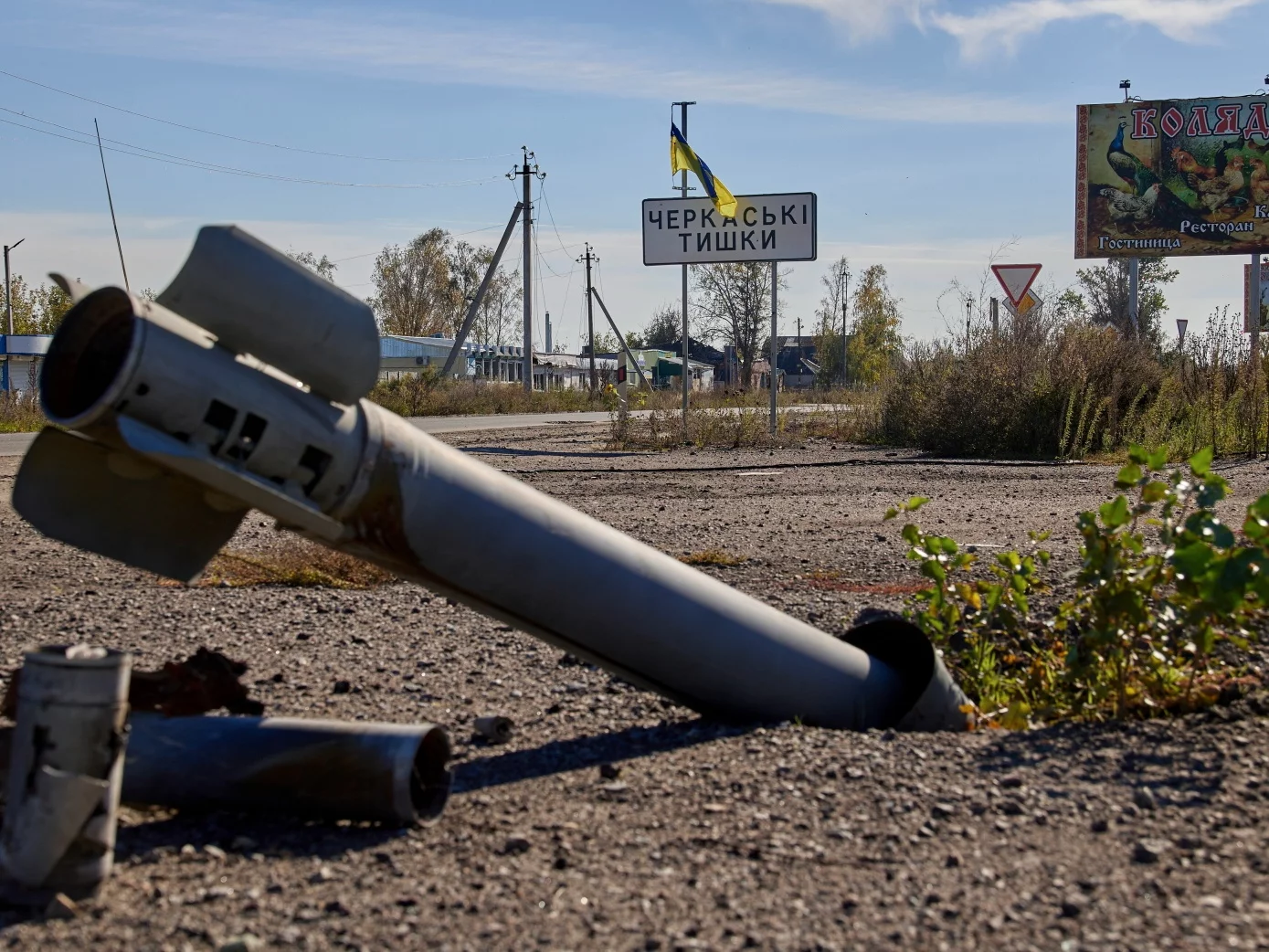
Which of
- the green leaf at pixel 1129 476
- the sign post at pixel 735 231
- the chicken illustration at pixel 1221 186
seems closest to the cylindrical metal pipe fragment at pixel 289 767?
the green leaf at pixel 1129 476

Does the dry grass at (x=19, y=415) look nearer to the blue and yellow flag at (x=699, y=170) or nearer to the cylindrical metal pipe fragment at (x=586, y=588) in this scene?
the blue and yellow flag at (x=699, y=170)

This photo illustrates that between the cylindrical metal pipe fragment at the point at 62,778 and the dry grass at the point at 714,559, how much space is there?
16.0ft

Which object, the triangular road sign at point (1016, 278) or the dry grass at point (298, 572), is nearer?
the dry grass at point (298, 572)

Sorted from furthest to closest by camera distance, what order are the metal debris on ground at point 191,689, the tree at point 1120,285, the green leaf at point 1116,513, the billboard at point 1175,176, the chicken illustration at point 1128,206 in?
the tree at point 1120,285 < the chicken illustration at point 1128,206 < the billboard at point 1175,176 < the green leaf at point 1116,513 < the metal debris on ground at point 191,689

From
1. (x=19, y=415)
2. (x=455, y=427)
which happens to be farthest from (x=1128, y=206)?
(x=19, y=415)

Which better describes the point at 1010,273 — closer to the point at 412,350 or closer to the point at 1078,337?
the point at 1078,337

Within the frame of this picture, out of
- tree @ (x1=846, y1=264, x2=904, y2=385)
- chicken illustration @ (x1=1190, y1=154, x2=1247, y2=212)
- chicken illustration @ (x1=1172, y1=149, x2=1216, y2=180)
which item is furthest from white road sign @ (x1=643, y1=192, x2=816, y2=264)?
tree @ (x1=846, y1=264, x2=904, y2=385)

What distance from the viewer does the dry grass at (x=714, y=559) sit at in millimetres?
7508

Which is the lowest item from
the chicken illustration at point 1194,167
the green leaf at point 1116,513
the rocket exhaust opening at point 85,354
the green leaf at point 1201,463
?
the green leaf at point 1116,513

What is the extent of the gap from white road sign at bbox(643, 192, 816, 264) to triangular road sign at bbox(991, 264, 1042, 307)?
126 inches

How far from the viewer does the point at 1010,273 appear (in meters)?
19.9

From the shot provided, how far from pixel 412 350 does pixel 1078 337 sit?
58.3m

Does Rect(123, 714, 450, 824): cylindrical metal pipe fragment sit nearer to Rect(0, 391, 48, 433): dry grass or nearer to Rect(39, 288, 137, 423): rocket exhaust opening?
Rect(39, 288, 137, 423): rocket exhaust opening

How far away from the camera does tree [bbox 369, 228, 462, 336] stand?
261ft
